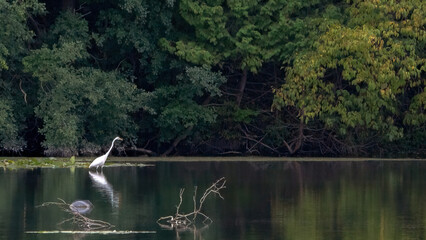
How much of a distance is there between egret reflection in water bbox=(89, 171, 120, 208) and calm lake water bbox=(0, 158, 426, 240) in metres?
0.03

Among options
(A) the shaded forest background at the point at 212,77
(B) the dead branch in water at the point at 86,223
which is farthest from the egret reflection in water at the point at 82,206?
(A) the shaded forest background at the point at 212,77

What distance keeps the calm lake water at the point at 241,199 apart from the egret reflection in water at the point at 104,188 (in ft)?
0.08

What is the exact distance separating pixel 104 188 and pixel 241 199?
3752 millimetres

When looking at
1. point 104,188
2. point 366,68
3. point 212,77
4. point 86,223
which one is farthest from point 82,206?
point 366,68

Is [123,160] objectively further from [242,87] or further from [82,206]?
[82,206]

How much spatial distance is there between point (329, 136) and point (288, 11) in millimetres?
4727

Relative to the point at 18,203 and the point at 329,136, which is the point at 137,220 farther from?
the point at 329,136

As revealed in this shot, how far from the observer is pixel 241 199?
24328 millimetres

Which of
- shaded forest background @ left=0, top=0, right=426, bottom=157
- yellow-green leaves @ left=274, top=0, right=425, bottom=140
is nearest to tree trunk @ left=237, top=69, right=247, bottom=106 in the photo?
shaded forest background @ left=0, top=0, right=426, bottom=157

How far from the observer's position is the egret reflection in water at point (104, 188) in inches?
938

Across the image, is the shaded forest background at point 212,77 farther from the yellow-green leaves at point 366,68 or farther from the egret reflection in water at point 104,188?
the egret reflection in water at point 104,188

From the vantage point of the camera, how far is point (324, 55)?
3650 cm

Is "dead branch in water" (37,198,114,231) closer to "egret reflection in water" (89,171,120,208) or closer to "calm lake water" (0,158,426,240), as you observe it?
"calm lake water" (0,158,426,240)

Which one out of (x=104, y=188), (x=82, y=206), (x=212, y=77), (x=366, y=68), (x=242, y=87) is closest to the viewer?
(x=82, y=206)
